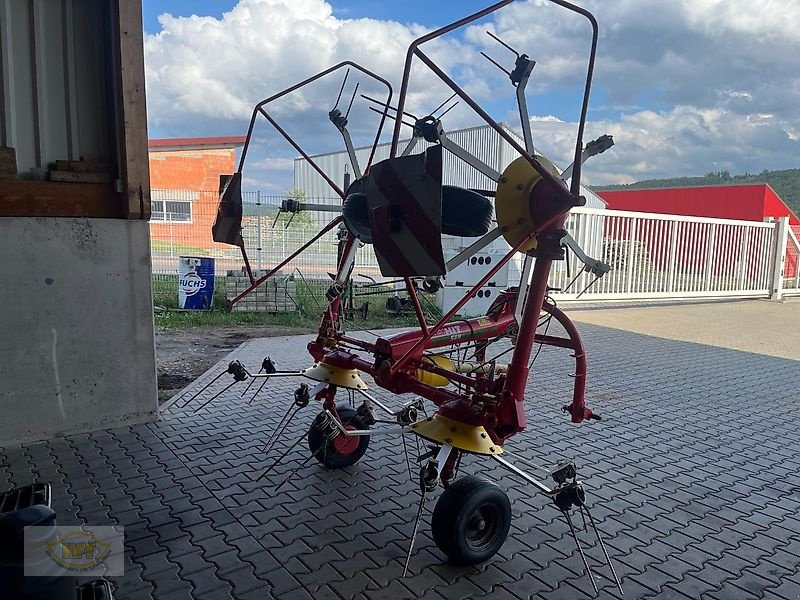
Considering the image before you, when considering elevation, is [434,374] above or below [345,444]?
above

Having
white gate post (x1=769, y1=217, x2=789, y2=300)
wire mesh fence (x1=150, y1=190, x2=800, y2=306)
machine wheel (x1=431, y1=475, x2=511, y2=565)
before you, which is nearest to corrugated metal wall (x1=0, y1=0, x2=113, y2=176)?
machine wheel (x1=431, y1=475, x2=511, y2=565)

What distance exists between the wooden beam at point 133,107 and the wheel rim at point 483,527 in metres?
3.32

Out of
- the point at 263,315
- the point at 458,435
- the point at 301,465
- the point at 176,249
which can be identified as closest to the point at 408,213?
the point at 458,435

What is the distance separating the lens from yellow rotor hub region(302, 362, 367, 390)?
353 centimetres

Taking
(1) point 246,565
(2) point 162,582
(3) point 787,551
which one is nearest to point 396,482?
(1) point 246,565

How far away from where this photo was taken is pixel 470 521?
278 cm

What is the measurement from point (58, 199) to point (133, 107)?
856mm

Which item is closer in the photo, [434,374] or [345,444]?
[434,374]

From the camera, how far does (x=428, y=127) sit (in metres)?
2.44

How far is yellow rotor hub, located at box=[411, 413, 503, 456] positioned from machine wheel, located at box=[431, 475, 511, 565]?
0.62 ft

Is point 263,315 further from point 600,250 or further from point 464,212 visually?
point 464,212

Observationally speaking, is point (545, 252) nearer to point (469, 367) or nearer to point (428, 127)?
point (428, 127)

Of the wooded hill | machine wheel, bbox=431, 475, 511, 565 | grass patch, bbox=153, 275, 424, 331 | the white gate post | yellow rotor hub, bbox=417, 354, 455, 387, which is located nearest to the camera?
machine wheel, bbox=431, 475, 511, 565

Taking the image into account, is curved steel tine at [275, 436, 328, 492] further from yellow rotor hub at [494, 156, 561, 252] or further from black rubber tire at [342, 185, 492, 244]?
yellow rotor hub at [494, 156, 561, 252]
